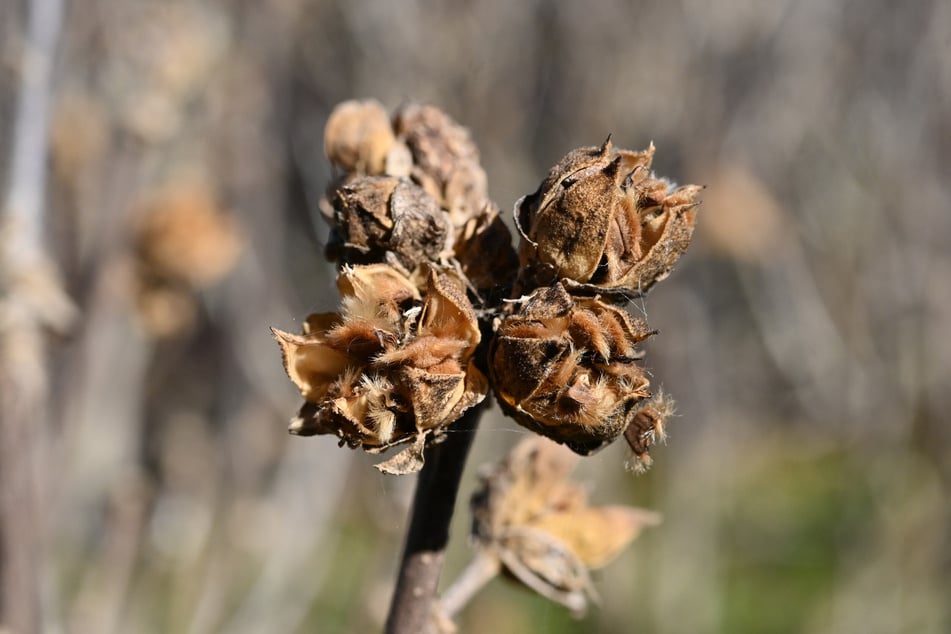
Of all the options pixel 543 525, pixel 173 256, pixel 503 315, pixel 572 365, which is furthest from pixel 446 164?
pixel 173 256

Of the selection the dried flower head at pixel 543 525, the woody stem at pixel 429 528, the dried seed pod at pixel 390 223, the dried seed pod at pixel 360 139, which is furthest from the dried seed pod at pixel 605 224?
the dried flower head at pixel 543 525

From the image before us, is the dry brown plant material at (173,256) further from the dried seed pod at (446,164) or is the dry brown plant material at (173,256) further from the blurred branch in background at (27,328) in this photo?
the dried seed pod at (446,164)

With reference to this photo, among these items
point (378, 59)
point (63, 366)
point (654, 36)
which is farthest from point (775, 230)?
point (63, 366)

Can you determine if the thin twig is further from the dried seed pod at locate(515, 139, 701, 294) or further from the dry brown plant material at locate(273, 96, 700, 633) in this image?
the dried seed pod at locate(515, 139, 701, 294)

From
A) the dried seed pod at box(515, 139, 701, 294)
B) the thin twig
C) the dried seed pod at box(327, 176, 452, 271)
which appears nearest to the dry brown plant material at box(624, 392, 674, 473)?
the dried seed pod at box(515, 139, 701, 294)

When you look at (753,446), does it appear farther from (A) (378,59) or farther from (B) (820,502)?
(A) (378,59)

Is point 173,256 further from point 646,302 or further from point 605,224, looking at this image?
point 646,302
